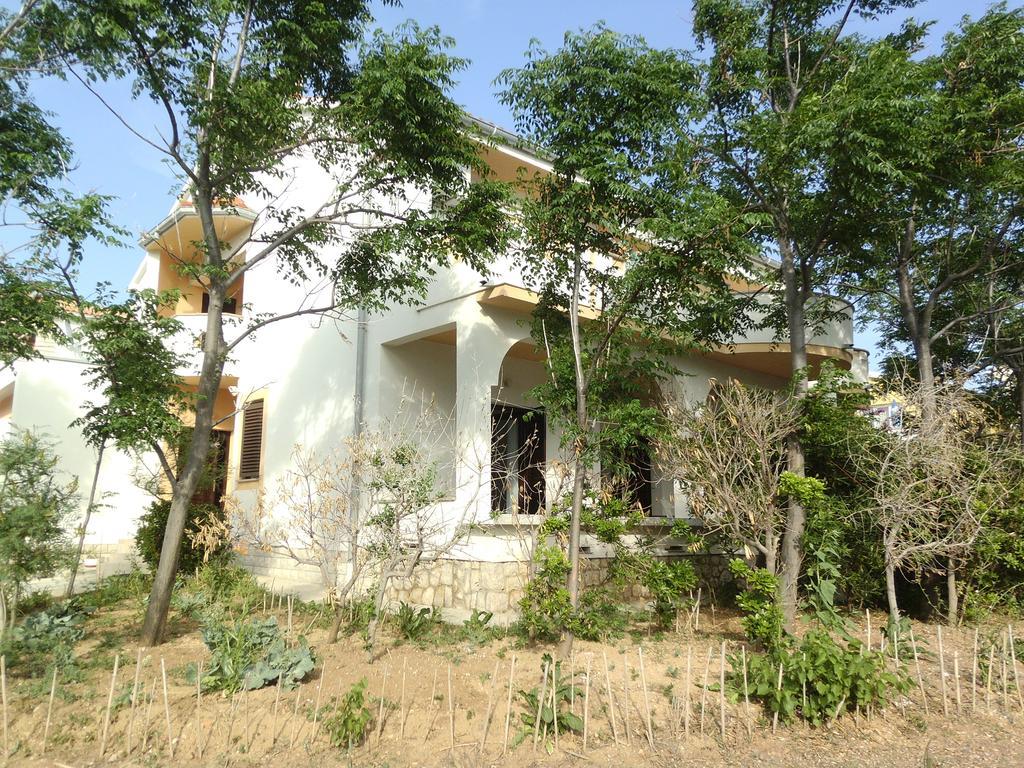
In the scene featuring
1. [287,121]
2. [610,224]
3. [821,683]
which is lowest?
[821,683]

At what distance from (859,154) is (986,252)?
14.3 feet

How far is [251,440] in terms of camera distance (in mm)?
13164

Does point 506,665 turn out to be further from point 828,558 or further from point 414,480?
point 828,558

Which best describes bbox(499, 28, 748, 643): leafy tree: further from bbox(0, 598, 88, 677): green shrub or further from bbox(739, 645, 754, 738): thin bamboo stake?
bbox(0, 598, 88, 677): green shrub

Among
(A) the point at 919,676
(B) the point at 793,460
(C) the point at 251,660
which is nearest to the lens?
(C) the point at 251,660

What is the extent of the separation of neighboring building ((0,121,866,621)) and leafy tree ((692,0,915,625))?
1.57m

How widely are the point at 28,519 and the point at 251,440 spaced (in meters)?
6.66

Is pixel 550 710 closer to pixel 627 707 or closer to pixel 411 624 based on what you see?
pixel 627 707

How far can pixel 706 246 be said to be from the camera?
7180mm

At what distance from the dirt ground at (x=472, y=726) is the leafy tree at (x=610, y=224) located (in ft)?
4.81

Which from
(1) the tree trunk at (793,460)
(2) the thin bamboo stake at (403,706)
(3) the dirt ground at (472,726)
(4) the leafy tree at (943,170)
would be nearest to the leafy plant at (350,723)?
(3) the dirt ground at (472,726)

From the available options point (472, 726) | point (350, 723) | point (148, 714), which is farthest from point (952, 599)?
point (148, 714)

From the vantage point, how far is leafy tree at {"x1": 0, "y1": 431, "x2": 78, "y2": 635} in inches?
253

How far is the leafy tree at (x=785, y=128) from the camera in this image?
25.7 ft
